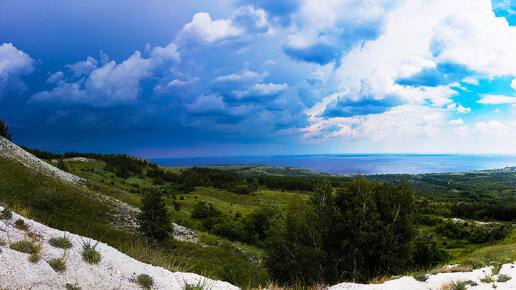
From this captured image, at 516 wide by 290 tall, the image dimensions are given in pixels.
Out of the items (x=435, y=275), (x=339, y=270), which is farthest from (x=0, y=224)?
(x=339, y=270)

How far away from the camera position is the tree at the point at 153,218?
24.5 m

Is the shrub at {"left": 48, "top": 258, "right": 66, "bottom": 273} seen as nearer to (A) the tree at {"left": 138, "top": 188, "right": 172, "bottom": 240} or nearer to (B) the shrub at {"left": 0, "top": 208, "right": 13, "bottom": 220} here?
(B) the shrub at {"left": 0, "top": 208, "right": 13, "bottom": 220}

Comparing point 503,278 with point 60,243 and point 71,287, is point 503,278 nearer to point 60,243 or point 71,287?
point 71,287

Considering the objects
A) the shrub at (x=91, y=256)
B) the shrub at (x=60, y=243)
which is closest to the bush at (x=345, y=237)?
the shrub at (x=91, y=256)

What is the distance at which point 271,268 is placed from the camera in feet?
70.6

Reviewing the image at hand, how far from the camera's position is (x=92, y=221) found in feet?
68.7

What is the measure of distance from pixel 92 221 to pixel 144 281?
1919 centimetres

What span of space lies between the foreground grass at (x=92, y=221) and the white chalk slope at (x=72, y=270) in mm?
8036

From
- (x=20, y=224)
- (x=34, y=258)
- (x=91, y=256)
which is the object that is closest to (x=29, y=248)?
(x=34, y=258)

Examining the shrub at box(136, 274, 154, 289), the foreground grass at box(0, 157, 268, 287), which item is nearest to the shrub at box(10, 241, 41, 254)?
the shrub at box(136, 274, 154, 289)

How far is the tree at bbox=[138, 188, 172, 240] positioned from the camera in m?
24.5

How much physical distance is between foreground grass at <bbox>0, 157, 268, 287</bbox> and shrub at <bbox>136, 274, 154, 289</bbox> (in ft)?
28.8

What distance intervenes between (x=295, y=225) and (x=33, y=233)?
760 inches

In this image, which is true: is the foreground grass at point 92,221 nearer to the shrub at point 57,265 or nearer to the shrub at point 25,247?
the shrub at point 25,247
